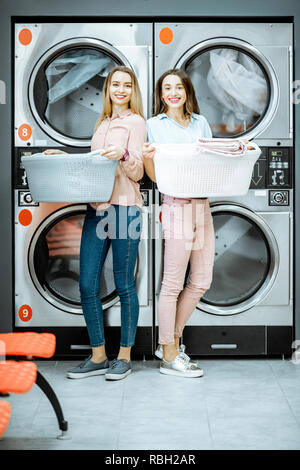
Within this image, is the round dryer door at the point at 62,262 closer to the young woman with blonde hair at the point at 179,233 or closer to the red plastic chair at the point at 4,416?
the young woman with blonde hair at the point at 179,233

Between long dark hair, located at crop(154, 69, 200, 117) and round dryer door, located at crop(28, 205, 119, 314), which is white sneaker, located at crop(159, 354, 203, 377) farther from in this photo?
long dark hair, located at crop(154, 69, 200, 117)

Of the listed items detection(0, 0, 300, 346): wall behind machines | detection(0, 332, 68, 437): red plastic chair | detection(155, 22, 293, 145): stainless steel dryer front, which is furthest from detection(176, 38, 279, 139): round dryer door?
detection(0, 332, 68, 437): red plastic chair

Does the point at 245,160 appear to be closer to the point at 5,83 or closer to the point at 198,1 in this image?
the point at 198,1

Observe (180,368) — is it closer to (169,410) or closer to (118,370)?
(118,370)

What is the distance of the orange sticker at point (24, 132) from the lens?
11.1 ft

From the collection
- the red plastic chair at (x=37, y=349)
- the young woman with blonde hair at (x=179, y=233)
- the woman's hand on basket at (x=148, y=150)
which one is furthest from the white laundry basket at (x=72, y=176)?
the red plastic chair at (x=37, y=349)

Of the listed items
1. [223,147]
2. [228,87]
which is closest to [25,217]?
[223,147]

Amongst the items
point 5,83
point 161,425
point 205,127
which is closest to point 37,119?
point 5,83

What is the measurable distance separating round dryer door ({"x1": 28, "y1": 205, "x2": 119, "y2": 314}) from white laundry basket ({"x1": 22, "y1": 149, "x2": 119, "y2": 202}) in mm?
399

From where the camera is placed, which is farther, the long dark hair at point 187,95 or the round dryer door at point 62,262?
the round dryer door at point 62,262

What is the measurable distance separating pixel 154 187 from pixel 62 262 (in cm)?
65

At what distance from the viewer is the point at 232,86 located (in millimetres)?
3395

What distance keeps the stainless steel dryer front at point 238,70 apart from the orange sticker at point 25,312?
138 cm

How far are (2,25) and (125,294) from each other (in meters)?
1.55
